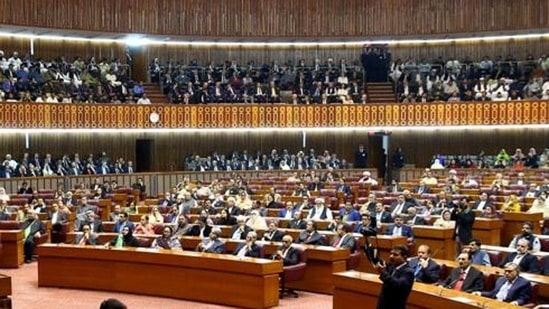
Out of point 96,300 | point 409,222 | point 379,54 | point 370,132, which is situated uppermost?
point 379,54

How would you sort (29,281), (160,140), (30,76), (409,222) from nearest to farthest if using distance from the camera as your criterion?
(29,281) < (409,222) < (30,76) < (160,140)

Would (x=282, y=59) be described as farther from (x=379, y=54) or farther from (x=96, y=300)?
(x=96, y=300)

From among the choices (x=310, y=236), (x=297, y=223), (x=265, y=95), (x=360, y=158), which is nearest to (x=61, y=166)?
(x=265, y=95)

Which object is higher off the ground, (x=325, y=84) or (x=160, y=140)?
(x=325, y=84)

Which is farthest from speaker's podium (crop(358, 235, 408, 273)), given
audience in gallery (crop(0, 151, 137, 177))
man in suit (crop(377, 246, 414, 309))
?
audience in gallery (crop(0, 151, 137, 177))

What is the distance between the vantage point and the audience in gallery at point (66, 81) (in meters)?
26.2

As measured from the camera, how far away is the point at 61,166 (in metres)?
26.3

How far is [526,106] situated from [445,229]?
49.7ft

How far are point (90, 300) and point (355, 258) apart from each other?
13.5ft

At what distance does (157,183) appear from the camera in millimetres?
28328

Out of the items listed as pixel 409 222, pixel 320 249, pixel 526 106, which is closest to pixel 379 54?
pixel 526 106

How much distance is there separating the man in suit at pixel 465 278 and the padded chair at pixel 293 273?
8.52ft

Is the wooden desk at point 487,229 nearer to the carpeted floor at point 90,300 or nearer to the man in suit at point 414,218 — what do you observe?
the man in suit at point 414,218

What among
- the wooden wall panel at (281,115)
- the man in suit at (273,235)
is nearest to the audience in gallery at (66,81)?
the wooden wall panel at (281,115)
